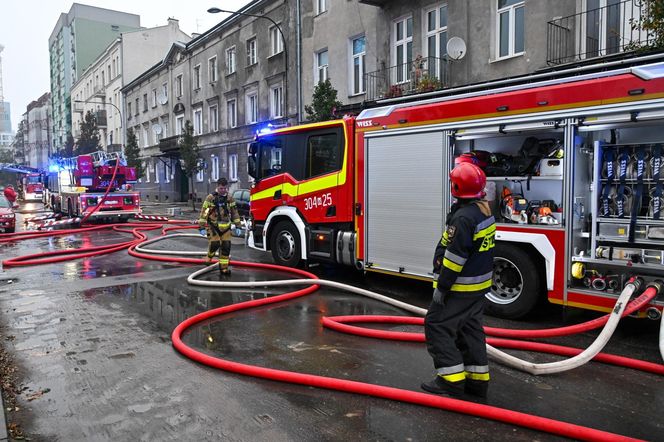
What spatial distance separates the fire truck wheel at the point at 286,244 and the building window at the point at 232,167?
2020 centimetres

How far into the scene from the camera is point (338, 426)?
338cm

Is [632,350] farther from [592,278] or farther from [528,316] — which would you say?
[528,316]

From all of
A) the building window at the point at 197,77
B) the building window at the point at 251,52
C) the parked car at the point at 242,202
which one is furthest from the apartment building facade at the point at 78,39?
the parked car at the point at 242,202

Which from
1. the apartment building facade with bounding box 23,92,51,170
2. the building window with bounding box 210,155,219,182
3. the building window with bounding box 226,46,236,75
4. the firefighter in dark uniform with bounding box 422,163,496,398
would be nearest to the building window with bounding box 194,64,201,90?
the building window with bounding box 226,46,236,75

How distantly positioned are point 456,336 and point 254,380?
5.48 ft

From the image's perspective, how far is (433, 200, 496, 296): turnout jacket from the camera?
3.56 meters

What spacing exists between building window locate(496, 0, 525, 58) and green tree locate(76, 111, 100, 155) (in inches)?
1760

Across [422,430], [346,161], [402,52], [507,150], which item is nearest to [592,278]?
Answer: [507,150]

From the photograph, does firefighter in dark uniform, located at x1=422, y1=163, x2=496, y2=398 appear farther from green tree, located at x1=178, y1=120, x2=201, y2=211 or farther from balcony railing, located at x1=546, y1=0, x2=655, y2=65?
green tree, located at x1=178, y1=120, x2=201, y2=211

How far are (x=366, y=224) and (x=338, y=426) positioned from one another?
4.40m

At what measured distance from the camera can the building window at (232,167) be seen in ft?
95.2

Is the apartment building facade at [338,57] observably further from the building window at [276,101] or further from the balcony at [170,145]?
the balcony at [170,145]

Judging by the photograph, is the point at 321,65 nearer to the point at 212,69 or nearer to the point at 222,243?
the point at 212,69

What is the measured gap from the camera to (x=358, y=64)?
63.3 ft
